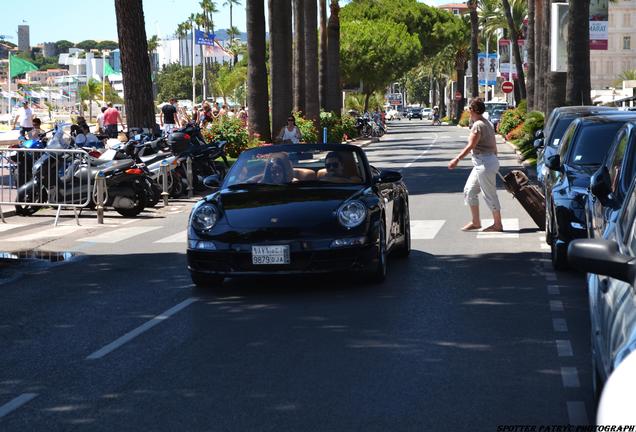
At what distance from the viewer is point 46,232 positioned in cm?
1967

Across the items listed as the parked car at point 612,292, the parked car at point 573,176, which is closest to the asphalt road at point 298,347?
the parked car at point 573,176

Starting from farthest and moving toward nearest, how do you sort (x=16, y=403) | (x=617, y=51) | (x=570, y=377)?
(x=617, y=51) → (x=570, y=377) → (x=16, y=403)

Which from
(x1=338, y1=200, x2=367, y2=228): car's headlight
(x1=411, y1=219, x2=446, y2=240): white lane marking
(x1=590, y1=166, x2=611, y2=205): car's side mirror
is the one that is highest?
(x1=590, y1=166, x2=611, y2=205): car's side mirror

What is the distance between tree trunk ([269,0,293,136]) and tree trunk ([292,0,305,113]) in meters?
11.3

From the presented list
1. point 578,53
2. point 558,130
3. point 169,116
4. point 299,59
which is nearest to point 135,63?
point 169,116

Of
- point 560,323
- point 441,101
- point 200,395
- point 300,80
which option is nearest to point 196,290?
point 560,323

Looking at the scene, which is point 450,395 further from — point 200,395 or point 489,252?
point 489,252

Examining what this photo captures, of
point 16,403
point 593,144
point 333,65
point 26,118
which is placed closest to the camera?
point 16,403

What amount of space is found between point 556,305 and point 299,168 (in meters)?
3.48

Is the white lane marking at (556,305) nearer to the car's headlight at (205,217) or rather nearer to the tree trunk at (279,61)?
the car's headlight at (205,217)

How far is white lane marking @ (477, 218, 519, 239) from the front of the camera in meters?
17.2

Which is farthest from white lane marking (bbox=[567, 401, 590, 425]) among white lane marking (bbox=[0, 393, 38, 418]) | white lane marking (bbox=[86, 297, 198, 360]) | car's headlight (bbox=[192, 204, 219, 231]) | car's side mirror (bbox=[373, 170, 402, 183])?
car's side mirror (bbox=[373, 170, 402, 183])

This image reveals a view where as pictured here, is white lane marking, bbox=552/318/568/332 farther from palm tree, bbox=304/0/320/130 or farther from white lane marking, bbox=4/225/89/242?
palm tree, bbox=304/0/320/130

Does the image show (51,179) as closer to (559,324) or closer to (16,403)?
(559,324)
